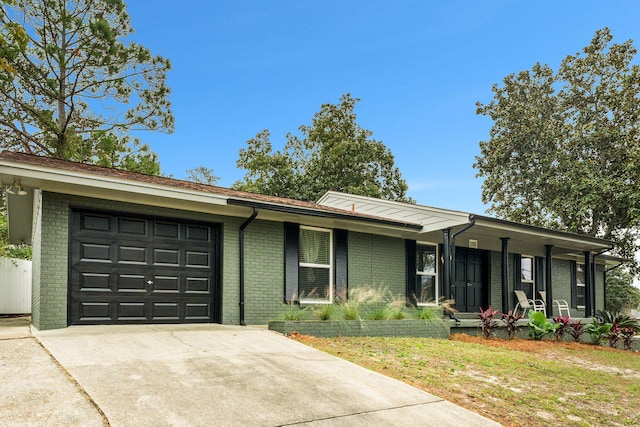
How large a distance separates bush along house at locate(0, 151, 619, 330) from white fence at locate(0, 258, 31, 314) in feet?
8.79

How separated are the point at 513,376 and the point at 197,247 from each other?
19.3 feet

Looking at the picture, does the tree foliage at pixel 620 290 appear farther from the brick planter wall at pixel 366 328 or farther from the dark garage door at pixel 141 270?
the dark garage door at pixel 141 270

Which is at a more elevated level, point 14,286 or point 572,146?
point 572,146

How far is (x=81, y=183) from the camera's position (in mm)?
7809

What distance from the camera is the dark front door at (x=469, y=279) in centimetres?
1480

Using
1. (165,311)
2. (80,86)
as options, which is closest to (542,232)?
(165,311)

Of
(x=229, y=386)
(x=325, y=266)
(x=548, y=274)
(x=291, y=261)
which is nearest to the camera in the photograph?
(x=229, y=386)

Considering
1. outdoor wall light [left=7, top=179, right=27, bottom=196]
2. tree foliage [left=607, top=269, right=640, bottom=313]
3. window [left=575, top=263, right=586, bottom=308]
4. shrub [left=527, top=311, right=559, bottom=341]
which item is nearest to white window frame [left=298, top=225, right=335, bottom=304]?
shrub [left=527, top=311, right=559, bottom=341]

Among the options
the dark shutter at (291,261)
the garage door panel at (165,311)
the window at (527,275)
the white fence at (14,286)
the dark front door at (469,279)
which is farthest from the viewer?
the window at (527,275)

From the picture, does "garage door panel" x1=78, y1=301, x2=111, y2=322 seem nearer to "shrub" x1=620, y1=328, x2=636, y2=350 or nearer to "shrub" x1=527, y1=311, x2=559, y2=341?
"shrub" x1=527, y1=311, x2=559, y2=341

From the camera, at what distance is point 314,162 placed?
2966cm

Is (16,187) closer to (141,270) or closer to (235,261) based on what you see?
(141,270)

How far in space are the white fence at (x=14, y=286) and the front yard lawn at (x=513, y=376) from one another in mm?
12029

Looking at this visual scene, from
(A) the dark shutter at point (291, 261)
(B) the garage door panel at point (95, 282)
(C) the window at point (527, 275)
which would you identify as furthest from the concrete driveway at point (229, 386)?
(C) the window at point (527, 275)
